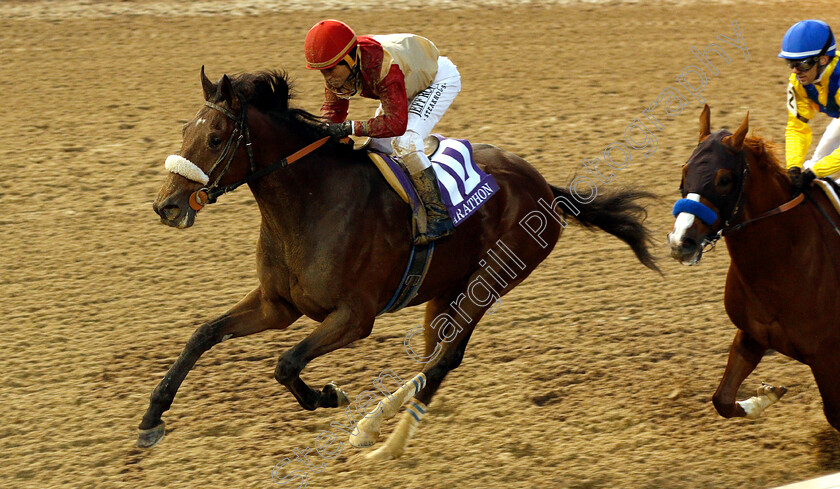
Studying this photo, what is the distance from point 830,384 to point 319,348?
7.66 feet

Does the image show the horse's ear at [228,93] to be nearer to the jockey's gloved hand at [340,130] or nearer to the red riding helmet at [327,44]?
the red riding helmet at [327,44]

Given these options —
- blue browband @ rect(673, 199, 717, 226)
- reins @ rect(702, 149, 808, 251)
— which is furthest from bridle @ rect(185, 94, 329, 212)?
reins @ rect(702, 149, 808, 251)

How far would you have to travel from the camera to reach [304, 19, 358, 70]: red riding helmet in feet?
13.0

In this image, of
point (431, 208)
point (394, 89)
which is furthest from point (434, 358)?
point (394, 89)

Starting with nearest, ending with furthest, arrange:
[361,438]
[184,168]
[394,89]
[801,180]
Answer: [184,168]
[801,180]
[394,89]
[361,438]

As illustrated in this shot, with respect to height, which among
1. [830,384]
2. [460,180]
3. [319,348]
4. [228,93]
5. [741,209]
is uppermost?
[228,93]

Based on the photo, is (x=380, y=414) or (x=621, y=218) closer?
(x=380, y=414)

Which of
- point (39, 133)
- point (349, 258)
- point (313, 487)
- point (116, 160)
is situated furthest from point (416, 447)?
point (39, 133)

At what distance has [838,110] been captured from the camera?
Answer: 440cm

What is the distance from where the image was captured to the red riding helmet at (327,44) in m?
3.97

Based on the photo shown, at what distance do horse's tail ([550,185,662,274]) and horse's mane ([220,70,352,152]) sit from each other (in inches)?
65.8

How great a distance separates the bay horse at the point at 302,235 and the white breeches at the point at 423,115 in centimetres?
17

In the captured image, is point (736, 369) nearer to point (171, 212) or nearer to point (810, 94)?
point (810, 94)

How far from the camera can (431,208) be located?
4414mm
